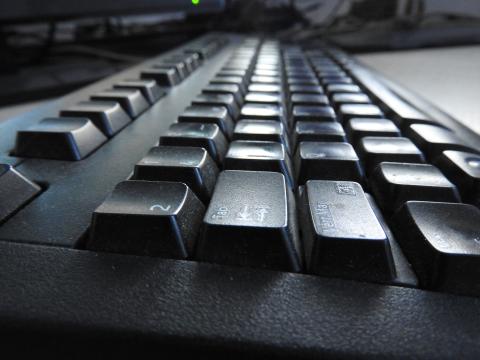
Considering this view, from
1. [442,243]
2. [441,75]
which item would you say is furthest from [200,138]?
[441,75]

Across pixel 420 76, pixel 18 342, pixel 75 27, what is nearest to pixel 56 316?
pixel 18 342

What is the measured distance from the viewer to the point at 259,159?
0.22m

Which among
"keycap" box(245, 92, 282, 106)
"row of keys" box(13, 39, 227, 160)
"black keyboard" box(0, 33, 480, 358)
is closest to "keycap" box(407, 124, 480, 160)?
"black keyboard" box(0, 33, 480, 358)

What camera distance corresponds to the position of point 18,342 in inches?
4.9

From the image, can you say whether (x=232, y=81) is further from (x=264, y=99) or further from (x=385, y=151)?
(x=385, y=151)

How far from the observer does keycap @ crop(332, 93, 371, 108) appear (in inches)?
14.1

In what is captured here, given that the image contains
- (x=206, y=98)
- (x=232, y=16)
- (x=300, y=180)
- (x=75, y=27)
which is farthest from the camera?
(x=232, y=16)

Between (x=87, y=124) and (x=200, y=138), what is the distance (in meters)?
0.07

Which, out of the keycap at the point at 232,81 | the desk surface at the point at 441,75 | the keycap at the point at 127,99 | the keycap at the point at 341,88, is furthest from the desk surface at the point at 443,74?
the keycap at the point at 127,99

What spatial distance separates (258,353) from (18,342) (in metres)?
0.08

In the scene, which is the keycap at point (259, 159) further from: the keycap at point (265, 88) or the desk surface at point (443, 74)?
the desk surface at point (443, 74)

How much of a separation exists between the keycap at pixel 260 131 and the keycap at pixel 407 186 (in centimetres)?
7

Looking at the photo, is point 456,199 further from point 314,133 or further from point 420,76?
point 420,76

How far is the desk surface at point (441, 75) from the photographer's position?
479 mm
